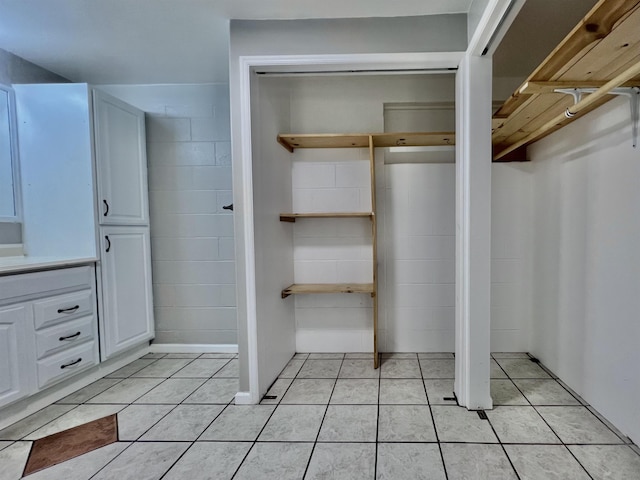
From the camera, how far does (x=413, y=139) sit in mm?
2490

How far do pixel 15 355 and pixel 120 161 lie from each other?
147 cm

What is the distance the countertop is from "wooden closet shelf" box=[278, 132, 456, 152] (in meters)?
1.61

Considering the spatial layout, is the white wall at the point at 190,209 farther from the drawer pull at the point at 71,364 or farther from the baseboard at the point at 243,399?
the baseboard at the point at 243,399

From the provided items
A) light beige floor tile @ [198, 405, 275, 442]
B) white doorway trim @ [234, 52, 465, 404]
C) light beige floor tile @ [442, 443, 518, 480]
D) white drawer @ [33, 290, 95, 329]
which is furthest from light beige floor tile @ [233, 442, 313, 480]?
white drawer @ [33, 290, 95, 329]

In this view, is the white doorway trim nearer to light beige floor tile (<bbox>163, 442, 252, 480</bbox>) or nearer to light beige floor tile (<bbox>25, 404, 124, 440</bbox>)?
light beige floor tile (<bbox>163, 442, 252, 480</bbox>)

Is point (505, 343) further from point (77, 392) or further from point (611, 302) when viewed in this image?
point (77, 392)

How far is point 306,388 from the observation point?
2191 millimetres

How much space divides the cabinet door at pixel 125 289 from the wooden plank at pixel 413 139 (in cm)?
209

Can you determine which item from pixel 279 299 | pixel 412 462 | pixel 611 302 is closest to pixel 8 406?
pixel 279 299

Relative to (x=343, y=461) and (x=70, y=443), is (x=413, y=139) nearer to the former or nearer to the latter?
(x=343, y=461)

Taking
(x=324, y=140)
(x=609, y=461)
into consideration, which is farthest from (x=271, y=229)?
(x=609, y=461)

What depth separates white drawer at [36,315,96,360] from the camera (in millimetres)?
1978

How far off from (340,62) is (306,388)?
2053 millimetres

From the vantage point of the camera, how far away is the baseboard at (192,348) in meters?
2.92
